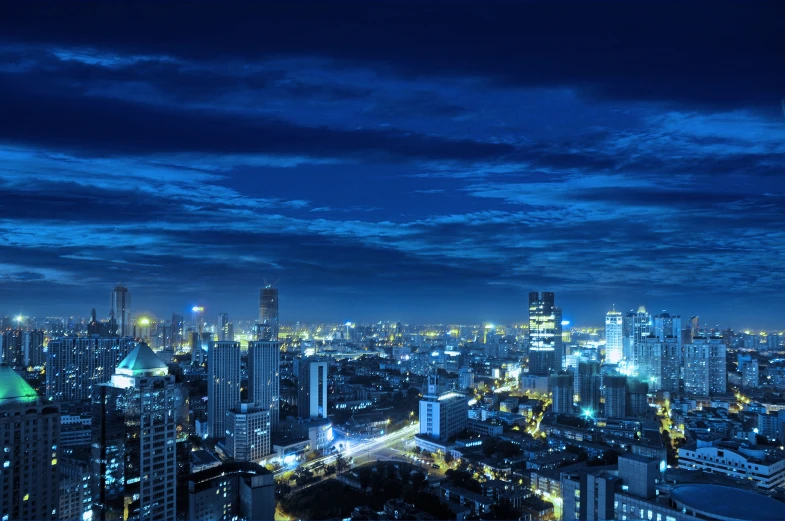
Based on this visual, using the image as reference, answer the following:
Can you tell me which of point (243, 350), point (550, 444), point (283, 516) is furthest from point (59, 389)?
point (550, 444)

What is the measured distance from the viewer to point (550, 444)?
8680 millimetres

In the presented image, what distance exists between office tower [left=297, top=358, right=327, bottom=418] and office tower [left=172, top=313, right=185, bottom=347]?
518 centimetres

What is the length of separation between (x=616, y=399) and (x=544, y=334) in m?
6.30

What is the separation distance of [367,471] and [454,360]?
36.1 feet

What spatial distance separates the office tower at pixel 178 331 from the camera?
47.8ft

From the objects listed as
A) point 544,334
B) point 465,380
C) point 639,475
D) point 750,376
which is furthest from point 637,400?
point 639,475

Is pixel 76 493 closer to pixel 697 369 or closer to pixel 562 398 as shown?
pixel 562 398

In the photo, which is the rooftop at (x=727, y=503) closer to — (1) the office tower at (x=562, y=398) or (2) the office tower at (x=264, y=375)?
(2) the office tower at (x=264, y=375)

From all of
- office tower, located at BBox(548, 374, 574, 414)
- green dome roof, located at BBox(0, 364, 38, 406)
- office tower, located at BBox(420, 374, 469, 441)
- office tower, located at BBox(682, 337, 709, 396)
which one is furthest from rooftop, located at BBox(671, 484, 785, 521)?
office tower, located at BBox(682, 337, 709, 396)

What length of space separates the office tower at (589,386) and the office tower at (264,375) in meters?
5.52

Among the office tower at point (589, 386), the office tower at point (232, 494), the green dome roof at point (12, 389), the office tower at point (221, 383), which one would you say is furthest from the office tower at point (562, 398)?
the green dome roof at point (12, 389)

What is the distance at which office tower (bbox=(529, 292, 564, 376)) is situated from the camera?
15578mm

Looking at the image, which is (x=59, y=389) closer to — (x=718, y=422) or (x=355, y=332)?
(x=718, y=422)

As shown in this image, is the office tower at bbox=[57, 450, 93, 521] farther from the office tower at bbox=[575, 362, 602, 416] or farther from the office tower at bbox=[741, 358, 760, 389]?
the office tower at bbox=[741, 358, 760, 389]
